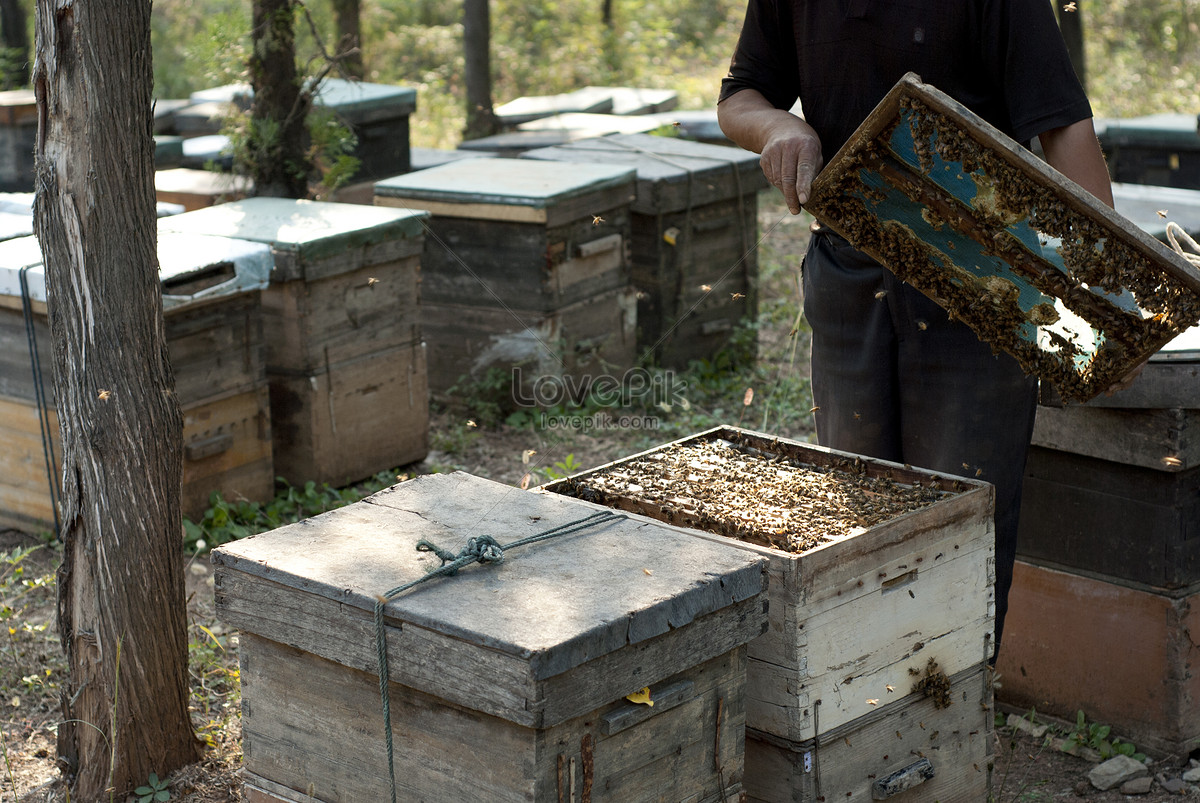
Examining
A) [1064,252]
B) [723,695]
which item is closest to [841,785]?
[723,695]

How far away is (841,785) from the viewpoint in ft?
6.78

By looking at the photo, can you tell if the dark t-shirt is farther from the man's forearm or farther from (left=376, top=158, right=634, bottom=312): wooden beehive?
(left=376, top=158, right=634, bottom=312): wooden beehive

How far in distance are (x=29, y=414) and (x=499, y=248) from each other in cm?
186

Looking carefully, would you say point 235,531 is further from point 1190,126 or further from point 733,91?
point 1190,126

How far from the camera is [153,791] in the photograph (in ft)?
8.39

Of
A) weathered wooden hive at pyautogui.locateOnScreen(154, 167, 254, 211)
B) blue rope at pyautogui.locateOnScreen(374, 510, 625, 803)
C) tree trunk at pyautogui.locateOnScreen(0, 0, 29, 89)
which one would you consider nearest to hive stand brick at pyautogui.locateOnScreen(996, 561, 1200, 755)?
blue rope at pyautogui.locateOnScreen(374, 510, 625, 803)

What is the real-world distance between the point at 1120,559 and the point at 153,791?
7.15ft

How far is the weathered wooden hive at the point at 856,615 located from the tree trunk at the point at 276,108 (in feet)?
10.1

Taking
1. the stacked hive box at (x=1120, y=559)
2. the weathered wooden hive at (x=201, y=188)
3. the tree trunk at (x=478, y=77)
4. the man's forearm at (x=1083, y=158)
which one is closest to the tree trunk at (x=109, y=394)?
the man's forearm at (x=1083, y=158)

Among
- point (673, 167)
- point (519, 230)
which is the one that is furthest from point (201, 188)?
point (673, 167)

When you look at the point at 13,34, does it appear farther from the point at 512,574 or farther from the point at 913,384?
the point at 512,574

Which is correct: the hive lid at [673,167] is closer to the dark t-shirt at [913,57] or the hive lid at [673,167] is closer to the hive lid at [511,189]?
the hive lid at [511,189]

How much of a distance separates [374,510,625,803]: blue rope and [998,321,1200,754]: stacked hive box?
140 cm

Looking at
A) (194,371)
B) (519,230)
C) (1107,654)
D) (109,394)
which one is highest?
(109,394)
